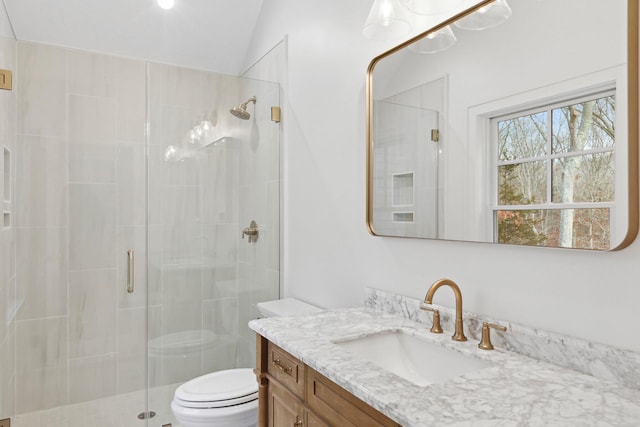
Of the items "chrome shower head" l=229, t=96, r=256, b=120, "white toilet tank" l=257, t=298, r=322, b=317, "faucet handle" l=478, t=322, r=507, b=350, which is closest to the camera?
"faucet handle" l=478, t=322, r=507, b=350

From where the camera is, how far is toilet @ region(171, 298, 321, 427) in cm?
190

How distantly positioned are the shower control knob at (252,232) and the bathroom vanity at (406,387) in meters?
1.06

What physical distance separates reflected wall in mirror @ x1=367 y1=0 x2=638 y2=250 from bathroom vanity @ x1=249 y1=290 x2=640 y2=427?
0.34m

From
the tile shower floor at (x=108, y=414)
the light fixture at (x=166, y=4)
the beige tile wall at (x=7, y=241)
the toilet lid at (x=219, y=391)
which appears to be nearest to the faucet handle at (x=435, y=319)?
the toilet lid at (x=219, y=391)

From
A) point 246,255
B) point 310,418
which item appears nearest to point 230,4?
point 246,255

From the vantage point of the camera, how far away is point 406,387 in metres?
0.99

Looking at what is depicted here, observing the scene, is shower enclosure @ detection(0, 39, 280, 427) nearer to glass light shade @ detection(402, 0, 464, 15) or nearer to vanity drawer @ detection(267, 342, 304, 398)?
vanity drawer @ detection(267, 342, 304, 398)

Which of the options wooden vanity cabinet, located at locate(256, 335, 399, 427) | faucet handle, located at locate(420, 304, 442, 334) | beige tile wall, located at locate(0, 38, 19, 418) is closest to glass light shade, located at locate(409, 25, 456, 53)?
faucet handle, located at locate(420, 304, 442, 334)

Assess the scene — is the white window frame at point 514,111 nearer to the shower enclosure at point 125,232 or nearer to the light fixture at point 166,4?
the shower enclosure at point 125,232

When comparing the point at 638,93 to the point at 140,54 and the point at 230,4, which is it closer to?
the point at 230,4

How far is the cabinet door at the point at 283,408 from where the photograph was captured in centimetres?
136

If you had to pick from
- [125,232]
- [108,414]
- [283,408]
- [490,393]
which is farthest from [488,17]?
[108,414]

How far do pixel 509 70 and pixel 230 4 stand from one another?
226 cm

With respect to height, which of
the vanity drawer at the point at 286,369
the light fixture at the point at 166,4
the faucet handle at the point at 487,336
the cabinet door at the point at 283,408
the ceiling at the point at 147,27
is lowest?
the cabinet door at the point at 283,408
